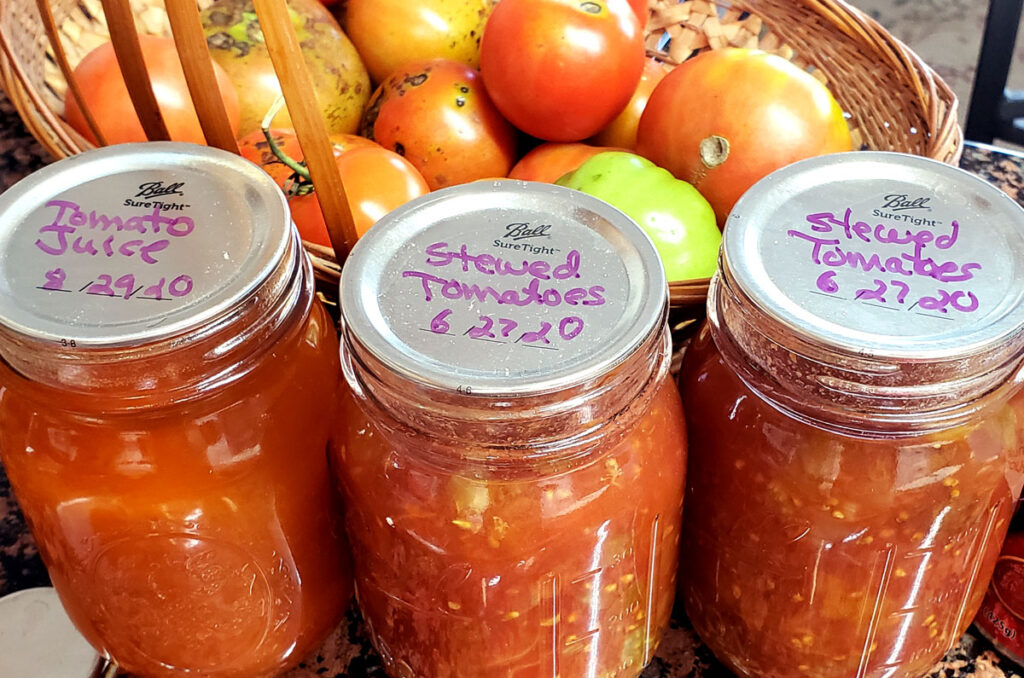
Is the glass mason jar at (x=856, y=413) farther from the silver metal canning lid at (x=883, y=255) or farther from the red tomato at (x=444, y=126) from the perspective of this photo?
the red tomato at (x=444, y=126)

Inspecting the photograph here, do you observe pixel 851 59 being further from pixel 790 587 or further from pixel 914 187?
pixel 790 587

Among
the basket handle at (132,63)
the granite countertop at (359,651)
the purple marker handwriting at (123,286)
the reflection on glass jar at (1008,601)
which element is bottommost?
the granite countertop at (359,651)

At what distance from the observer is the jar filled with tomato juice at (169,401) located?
472mm

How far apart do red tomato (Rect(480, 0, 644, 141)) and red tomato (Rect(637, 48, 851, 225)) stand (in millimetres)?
65

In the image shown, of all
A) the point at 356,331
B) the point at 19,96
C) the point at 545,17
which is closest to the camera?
the point at 356,331

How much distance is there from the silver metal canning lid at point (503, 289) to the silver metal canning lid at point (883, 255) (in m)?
0.07

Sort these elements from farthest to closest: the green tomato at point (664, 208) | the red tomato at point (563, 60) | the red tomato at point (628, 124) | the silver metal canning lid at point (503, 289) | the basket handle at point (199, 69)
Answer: the red tomato at point (628, 124) < the red tomato at point (563, 60) < the green tomato at point (664, 208) < the basket handle at point (199, 69) < the silver metal canning lid at point (503, 289)

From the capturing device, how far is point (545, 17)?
84cm

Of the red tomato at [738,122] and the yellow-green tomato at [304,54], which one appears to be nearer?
the red tomato at [738,122]

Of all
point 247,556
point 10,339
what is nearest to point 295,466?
point 247,556

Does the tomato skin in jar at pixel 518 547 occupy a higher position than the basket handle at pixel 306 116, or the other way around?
the basket handle at pixel 306 116

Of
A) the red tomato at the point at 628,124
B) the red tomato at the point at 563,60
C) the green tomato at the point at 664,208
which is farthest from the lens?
the red tomato at the point at 628,124

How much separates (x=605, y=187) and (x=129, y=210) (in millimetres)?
380

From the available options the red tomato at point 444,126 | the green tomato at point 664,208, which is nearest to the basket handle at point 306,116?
the green tomato at point 664,208
